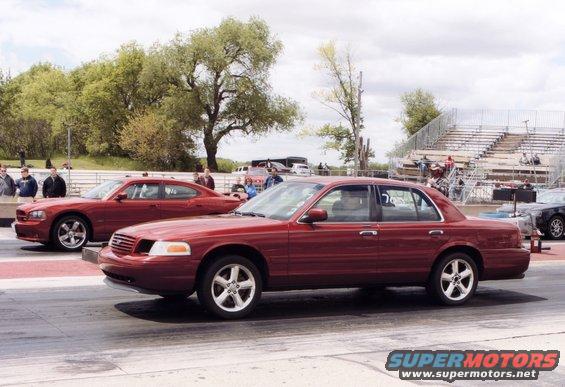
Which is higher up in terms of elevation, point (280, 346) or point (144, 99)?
point (144, 99)

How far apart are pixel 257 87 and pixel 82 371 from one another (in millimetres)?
67103

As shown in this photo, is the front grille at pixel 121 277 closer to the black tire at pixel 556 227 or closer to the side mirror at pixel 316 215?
the side mirror at pixel 316 215

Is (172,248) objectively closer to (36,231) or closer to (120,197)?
(120,197)

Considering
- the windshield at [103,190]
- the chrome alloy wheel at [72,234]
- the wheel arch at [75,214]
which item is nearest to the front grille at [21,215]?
the wheel arch at [75,214]

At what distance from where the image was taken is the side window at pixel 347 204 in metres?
9.27

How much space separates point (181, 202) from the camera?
1590cm

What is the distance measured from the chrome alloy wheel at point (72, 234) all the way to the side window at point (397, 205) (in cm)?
739

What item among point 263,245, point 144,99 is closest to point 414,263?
point 263,245

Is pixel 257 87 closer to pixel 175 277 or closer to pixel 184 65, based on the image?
pixel 184 65

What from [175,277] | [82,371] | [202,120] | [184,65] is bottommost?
[82,371]

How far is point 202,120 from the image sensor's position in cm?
7169

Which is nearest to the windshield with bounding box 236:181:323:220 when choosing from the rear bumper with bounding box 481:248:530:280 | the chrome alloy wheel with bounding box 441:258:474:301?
the chrome alloy wheel with bounding box 441:258:474:301

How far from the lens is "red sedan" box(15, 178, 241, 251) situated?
14930mm

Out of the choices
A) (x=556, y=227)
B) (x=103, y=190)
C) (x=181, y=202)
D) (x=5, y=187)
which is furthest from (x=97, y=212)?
(x=556, y=227)
